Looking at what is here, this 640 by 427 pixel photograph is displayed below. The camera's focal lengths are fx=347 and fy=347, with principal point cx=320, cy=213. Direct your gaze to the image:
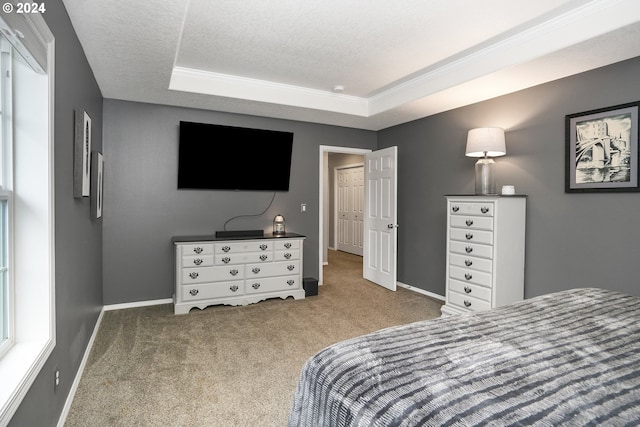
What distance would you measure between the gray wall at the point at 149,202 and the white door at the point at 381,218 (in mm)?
1656

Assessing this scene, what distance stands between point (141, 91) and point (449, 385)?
3.83 meters

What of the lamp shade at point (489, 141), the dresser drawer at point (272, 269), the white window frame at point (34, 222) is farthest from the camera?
the dresser drawer at point (272, 269)

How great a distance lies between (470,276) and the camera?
3.39 m

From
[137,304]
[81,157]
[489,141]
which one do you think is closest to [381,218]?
[489,141]

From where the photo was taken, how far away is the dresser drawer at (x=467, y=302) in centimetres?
328

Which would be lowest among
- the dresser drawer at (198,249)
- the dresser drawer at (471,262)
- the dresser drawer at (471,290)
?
the dresser drawer at (471,290)

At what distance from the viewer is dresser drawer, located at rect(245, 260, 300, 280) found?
4.08 metres

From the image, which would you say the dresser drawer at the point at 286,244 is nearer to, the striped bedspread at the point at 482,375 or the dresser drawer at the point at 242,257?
the dresser drawer at the point at 242,257

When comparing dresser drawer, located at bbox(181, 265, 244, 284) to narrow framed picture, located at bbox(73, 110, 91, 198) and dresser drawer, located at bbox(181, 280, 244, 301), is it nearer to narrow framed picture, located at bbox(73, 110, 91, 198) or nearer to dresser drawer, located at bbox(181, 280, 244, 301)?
dresser drawer, located at bbox(181, 280, 244, 301)

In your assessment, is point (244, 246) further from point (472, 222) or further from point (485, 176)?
point (485, 176)

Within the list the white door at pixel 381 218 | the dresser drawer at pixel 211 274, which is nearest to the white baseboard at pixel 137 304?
the dresser drawer at pixel 211 274

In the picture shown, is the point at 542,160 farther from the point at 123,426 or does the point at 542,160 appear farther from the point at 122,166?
the point at 122,166

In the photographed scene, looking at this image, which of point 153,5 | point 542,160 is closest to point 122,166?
point 153,5

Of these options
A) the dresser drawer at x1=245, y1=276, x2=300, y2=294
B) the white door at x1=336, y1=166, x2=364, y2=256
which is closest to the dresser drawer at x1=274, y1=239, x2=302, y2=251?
the dresser drawer at x1=245, y1=276, x2=300, y2=294
